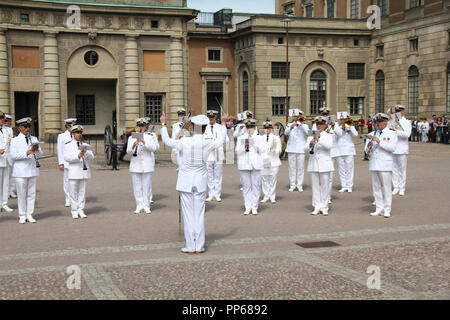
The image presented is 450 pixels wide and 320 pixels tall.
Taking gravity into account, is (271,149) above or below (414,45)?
below

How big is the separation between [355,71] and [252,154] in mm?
31773

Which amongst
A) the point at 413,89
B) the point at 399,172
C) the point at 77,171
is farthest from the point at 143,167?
the point at 413,89

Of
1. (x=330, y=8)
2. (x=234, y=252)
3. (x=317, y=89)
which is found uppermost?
(x=330, y=8)

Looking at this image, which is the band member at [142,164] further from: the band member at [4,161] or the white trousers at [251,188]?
the band member at [4,161]

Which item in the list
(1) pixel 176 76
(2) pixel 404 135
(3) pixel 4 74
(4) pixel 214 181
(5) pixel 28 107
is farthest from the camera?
(1) pixel 176 76

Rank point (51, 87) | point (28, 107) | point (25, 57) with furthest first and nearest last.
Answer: point (28, 107) < point (51, 87) < point (25, 57)

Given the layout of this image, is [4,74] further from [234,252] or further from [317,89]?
[234,252]

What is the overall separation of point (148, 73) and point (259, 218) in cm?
2633

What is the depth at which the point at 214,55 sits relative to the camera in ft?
137

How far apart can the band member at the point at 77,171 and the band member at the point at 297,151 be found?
18.9 ft

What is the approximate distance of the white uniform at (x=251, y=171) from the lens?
1189cm

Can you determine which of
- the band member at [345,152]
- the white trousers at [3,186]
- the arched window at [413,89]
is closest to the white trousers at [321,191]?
the band member at [345,152]

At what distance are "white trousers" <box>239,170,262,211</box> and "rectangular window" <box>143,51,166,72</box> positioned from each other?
25402 mm
